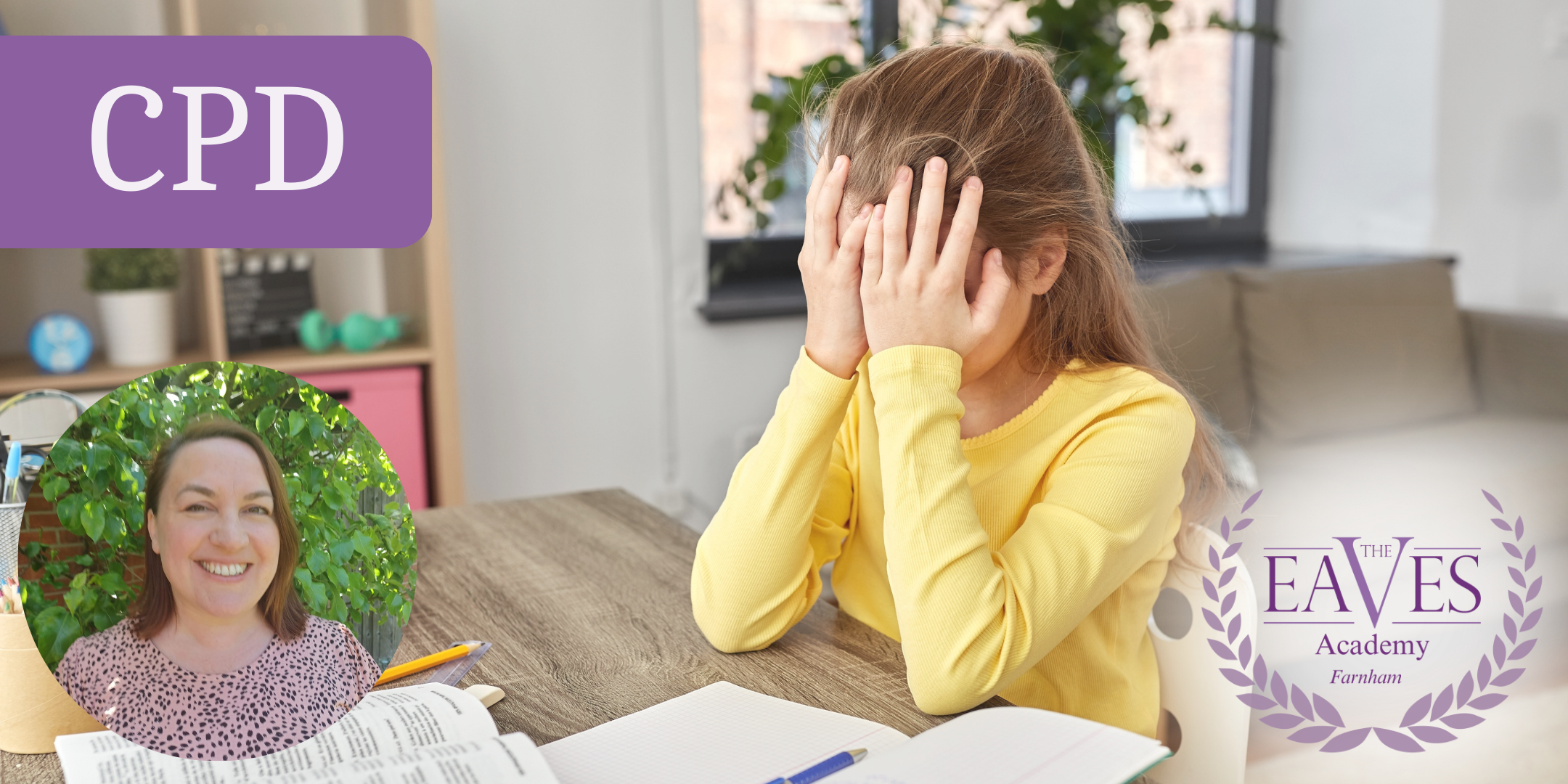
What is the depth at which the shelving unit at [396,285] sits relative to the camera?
2.03 meters

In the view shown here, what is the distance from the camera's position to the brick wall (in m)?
0.54

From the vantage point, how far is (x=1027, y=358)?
3.21 feet

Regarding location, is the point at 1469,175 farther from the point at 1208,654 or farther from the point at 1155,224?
the point at 1208,654

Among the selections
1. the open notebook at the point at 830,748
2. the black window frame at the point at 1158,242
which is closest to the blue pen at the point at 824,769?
the open notebook at the point at 830,748

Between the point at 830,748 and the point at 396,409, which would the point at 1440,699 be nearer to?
the point at 830,748

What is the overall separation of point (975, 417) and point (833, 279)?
0.72 ft

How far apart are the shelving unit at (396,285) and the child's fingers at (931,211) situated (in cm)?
149

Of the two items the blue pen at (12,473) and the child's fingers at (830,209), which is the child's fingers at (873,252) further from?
the blue pen at (12,473)

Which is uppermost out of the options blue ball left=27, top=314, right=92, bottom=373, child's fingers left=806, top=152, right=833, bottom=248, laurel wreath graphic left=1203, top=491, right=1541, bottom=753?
child's fingers left=806, top=152, right=833, bottom=248

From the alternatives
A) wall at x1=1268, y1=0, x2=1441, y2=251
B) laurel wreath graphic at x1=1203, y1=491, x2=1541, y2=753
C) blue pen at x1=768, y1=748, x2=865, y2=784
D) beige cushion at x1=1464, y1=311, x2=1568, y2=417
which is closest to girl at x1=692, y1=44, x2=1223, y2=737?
blue pen at x1=768, y1=748, x2=865, y2=784

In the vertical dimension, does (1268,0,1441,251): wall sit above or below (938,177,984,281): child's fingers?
above

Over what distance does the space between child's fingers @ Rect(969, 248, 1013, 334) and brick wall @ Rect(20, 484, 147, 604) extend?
20.4 inches

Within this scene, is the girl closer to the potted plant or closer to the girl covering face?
the girl covering face

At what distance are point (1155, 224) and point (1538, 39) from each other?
1.07m
